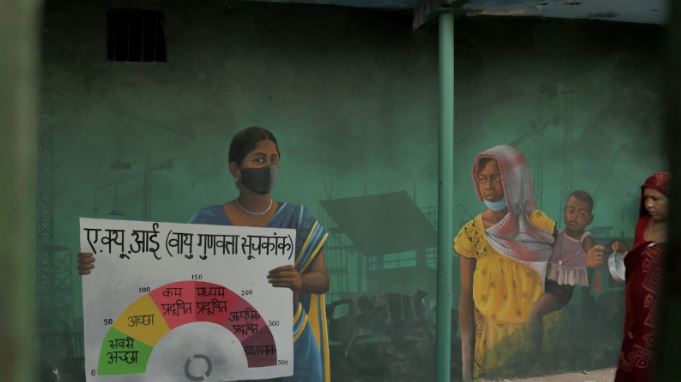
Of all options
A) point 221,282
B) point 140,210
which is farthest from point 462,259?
point 140,210

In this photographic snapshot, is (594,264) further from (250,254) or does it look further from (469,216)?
(250,254)

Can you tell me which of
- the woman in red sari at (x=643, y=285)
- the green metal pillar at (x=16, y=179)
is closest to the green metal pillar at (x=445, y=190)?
the woman in red sari at (x=643, y=285)

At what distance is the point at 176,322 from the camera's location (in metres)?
5.13

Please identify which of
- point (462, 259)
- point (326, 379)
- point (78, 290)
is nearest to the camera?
point (78, 290)

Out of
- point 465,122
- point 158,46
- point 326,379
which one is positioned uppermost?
point 158,46

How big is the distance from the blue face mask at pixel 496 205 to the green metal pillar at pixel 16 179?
551cm

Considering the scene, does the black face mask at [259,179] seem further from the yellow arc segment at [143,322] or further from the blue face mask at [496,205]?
the blue face mask at [496,205]

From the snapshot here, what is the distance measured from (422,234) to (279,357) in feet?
5.11

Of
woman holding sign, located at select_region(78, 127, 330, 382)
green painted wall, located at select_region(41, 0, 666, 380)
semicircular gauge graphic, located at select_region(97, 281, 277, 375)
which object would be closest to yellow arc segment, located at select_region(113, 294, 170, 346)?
semicircular gauge graphic, located at select_region(97, 281, 277, 375)

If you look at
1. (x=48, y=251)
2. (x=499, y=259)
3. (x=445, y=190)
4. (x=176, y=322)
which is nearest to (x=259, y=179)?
(x=176, y=322)

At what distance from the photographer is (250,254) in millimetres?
5270

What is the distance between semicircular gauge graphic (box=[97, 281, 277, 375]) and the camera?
16.3 feet

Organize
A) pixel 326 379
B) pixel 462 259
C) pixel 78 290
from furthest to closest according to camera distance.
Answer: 1. pixel 462 259
2. pixel 326 379
3. pixel 78 290

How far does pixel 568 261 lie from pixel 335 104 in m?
2.53
